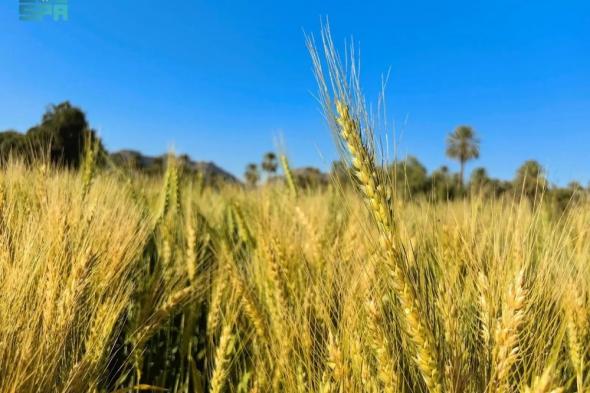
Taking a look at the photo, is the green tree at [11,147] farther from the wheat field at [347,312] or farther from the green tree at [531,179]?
the green tree at [531,179]

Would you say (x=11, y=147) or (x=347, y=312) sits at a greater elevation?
(x=11, y=147)

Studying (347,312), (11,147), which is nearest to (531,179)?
(347,312)

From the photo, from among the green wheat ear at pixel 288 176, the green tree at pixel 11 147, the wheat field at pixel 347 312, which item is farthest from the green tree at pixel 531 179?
the green tree at pixel 11 147

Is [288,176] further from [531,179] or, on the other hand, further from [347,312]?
[347,312]

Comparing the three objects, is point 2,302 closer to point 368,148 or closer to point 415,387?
point 368,148

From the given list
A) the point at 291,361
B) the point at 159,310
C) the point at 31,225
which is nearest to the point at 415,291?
the point at 291,361

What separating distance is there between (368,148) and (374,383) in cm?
55

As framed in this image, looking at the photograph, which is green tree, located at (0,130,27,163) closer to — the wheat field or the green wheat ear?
the wheat field

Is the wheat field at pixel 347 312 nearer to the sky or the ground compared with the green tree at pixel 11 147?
nearer to the ground

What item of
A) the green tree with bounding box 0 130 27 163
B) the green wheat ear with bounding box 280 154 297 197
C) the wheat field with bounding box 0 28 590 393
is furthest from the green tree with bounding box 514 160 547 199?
the green tree with bounding box 0 130 27 163

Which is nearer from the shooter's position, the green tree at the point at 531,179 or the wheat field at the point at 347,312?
the wheat field at the point at 347,312

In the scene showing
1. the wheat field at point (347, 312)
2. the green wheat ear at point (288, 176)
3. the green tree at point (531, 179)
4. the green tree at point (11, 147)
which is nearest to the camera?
the wheat field at point (347, 312)

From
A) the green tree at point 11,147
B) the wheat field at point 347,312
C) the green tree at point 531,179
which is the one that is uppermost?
the green tree at point 11,147

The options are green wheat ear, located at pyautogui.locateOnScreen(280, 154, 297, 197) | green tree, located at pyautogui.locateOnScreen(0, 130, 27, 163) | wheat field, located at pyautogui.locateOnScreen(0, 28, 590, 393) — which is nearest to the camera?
wheat field, located at pyautogui.locateOnScreen(0, 28, 590, 393)
